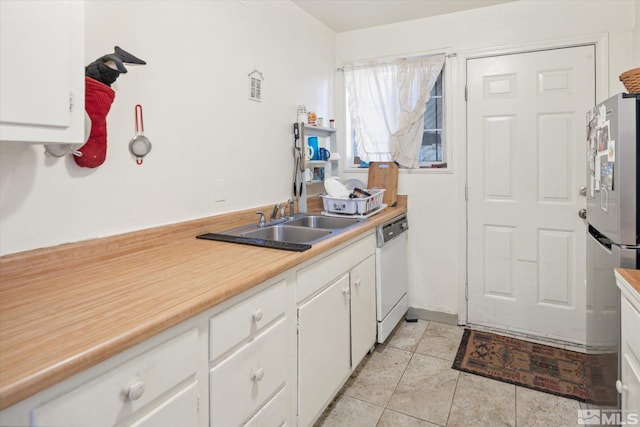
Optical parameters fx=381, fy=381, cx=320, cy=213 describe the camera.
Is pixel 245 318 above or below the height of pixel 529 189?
below

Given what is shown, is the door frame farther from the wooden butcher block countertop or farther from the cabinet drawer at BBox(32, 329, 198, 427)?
the cabinet drawer at BBox(32, 329, 198, 427)

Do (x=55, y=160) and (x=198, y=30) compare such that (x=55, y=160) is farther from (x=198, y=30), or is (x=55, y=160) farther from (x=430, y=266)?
(x=430, y=266)

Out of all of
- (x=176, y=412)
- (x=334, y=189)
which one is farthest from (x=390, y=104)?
(x=176, y=412)

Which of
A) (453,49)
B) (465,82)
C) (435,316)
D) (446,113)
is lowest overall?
(435,316)

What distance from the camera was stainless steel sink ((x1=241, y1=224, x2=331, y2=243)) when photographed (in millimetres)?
2102

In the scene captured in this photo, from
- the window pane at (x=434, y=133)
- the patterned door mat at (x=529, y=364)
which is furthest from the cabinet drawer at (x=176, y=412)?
the window pane at (x=434, y=133)

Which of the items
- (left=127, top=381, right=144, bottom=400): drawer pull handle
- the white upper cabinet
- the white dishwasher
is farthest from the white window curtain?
(left=127, top=381, right=144, bottom=400): drawer pull handle

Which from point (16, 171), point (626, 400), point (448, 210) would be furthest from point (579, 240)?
point (16, 171)

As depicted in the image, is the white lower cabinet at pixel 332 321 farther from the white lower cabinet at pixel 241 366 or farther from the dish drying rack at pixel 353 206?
the dish drying rack at pixel 353 206

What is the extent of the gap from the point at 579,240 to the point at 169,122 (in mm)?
2699

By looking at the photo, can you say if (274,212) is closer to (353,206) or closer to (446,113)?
(353,206)

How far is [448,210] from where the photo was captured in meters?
2.98

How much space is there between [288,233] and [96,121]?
3.81 feet

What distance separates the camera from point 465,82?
286 centimetres
